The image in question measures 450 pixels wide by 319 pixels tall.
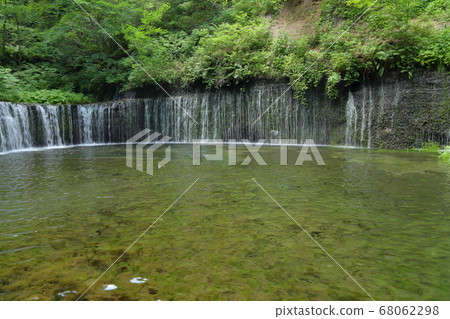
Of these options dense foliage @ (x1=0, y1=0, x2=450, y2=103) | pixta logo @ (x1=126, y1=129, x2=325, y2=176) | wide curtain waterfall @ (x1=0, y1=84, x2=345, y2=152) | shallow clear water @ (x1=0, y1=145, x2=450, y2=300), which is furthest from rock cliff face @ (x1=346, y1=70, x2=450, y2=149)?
shallow clear water @ (x1=0, y1=145, x2=450, y2=300)

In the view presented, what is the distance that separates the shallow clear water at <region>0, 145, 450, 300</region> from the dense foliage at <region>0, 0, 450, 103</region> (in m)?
7.45

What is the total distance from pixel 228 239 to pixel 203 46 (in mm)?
14977

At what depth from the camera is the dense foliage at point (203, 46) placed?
10828mm

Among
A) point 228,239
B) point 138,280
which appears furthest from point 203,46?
point 138,280

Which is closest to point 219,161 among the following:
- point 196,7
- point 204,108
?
point 204,108

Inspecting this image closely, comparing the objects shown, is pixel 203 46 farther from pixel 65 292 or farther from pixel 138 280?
pixel 65 292

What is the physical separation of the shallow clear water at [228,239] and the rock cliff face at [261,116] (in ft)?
19.6

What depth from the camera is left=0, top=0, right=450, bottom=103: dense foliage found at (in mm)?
10828

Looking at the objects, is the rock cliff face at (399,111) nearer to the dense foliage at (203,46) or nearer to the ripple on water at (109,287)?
the dense foliage at (203,46)

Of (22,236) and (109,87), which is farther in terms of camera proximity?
(109,87)

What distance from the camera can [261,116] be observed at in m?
13.9

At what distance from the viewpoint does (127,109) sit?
17.0 metres

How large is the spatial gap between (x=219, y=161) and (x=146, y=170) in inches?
80.8

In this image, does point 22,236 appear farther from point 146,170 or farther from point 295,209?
point 146,170
